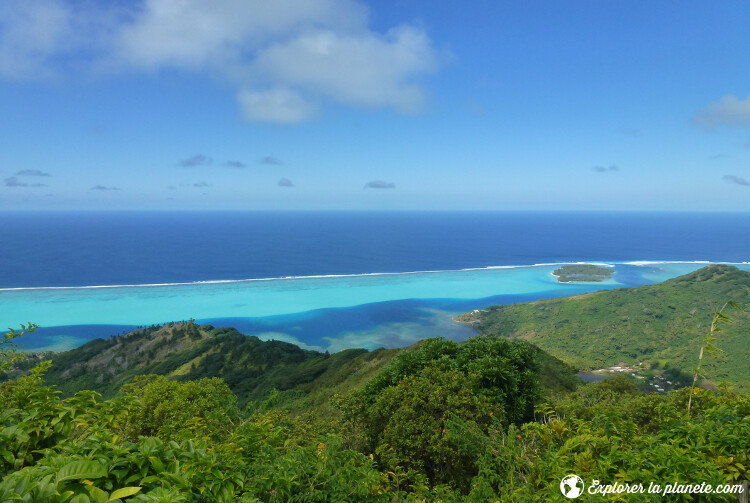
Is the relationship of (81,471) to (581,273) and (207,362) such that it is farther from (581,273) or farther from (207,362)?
(581,273)

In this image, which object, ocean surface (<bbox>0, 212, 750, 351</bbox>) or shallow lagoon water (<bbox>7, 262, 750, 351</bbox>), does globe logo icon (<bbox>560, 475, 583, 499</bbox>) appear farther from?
shallow lagoon water (<bbox>7, 262, 750, 351</bbox>)

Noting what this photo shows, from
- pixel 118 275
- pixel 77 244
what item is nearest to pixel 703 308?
pixel 118 275

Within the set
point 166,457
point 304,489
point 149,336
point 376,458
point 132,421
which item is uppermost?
point 166,457

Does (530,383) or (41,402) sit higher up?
(41,402)

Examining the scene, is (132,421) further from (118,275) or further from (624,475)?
(118,275)

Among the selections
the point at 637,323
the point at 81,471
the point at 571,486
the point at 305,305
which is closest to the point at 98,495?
the point at 81,471

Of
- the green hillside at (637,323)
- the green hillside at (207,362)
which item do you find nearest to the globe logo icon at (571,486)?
the green hillside at (207,362)
